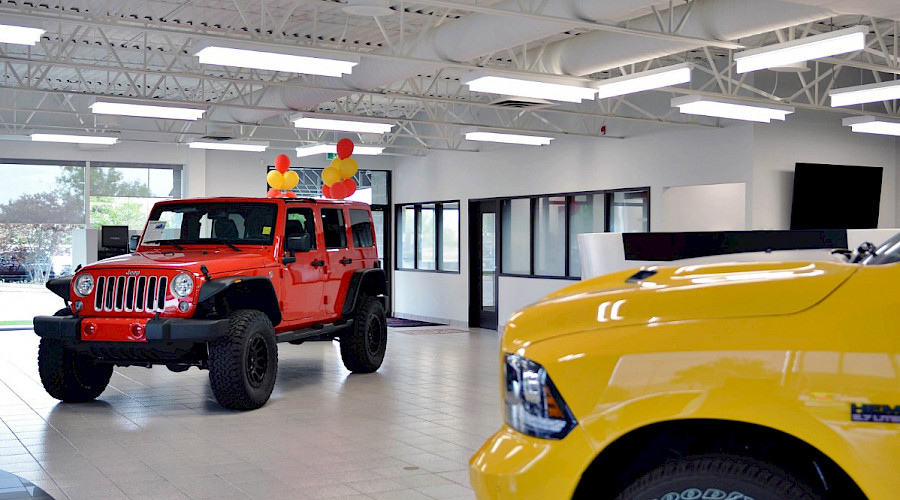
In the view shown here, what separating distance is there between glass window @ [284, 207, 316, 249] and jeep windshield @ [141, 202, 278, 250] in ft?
0.59

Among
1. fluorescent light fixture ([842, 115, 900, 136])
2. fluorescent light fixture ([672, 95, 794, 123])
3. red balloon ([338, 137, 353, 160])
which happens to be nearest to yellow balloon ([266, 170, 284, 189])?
A: red balloon ([338, 137, 353, 160])

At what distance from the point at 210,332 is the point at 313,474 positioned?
2107 mm

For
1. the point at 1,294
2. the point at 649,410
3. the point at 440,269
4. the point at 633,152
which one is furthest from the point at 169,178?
the point at 649,410

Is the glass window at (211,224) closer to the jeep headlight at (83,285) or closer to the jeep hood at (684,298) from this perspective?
the jeep headlight at (83,285)

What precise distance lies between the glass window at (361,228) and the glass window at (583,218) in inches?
205

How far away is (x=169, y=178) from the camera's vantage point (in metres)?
18.6

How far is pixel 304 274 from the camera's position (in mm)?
9078

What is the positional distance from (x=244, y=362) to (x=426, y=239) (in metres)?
12.1

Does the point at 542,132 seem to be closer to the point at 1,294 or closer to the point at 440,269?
the point at 440,269

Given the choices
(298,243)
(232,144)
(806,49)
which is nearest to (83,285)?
(298,243)

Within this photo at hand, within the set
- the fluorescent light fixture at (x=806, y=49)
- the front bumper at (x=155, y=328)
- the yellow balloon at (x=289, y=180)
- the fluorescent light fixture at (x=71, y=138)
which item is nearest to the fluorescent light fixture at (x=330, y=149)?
the yellow balloon at (x=289, y=180)

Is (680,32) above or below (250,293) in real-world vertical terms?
above

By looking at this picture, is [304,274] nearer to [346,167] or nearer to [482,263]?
[346,167]

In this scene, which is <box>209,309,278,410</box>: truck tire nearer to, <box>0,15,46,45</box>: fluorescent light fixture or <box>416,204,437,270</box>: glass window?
<box>0,15,46,45</box>: fluorescent light fixture
